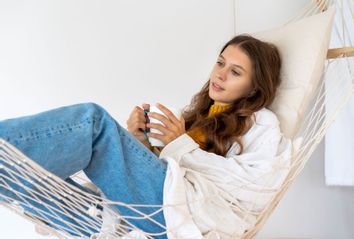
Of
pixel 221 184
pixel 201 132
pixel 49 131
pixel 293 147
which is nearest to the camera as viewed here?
pixel 49 131

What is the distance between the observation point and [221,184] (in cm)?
99

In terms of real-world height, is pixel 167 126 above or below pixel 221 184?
above

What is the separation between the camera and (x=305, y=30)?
128 centimetres

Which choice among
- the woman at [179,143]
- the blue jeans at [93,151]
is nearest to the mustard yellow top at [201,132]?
the woman at [179,143]

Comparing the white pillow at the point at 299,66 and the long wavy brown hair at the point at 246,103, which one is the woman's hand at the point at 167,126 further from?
the white pillow at the point at 299,66

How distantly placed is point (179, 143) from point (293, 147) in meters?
0.28

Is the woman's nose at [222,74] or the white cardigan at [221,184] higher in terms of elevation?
the woman's nose at [222,74]

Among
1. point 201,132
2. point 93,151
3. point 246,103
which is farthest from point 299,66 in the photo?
point 93,151

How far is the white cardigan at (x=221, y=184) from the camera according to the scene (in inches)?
35.9

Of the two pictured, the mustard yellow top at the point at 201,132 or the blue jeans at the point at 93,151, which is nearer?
the blue jeans at the point at 93,151

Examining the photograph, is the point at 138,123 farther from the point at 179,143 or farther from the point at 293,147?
the point at 293,147

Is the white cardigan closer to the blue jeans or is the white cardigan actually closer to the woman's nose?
the blue jeans

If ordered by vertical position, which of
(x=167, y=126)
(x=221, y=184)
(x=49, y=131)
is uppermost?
(x=49, y=131)

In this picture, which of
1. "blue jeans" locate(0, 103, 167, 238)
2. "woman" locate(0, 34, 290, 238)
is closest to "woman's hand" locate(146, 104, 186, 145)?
"woman" locate(0, 34, 290, 238)
